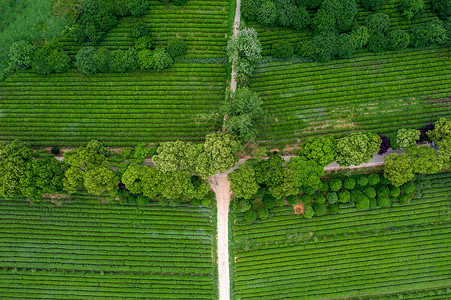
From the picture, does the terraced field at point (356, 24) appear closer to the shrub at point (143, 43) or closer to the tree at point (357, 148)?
the shrub at point (143, 43)

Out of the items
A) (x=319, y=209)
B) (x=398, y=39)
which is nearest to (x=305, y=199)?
(x=319, y=209)

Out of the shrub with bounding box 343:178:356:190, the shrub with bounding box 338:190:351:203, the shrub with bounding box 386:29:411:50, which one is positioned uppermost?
the shrub with bounding box 386:29:411:50

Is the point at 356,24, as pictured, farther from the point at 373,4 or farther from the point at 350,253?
the point at 350,253

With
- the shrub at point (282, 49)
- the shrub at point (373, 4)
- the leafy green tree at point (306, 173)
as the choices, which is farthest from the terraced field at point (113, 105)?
the shrub at point (373, 4)

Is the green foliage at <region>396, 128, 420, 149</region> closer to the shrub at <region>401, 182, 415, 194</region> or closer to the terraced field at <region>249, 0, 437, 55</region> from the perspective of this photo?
the shrub at <region>401, 182, 415, 194</region>

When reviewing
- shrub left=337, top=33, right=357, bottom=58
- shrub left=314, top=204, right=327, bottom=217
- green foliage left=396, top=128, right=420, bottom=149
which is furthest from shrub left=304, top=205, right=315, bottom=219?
shrub left=337, top=33, right=357, bottom=58
